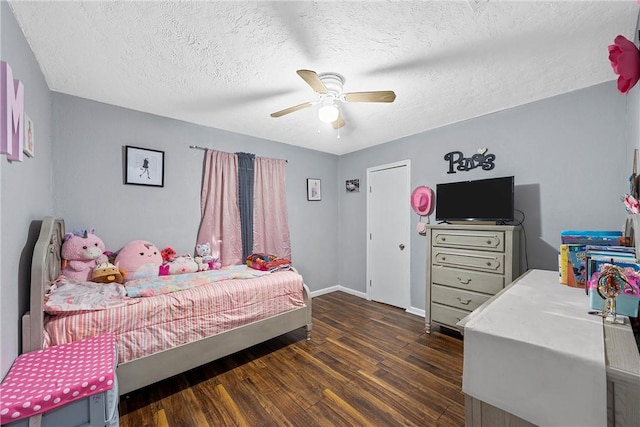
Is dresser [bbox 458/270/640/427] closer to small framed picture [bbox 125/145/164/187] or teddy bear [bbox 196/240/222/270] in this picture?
teddy bear [bbox 196/240/222/270]

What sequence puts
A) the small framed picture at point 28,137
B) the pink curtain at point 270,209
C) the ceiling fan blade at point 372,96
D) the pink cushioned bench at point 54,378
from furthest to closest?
the pink curtain at point 270,209, the ceiling fan blade at point 372,96, the small framed picture at point 28,137, the pink cushioned bench at point 54,378

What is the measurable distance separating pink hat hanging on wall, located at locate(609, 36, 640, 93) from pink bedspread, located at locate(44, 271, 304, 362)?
2.55 metres

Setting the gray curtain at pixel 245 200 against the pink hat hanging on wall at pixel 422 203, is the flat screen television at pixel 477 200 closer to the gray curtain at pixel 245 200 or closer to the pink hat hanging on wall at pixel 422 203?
the pink hat hanging on wall at pixel 422 203

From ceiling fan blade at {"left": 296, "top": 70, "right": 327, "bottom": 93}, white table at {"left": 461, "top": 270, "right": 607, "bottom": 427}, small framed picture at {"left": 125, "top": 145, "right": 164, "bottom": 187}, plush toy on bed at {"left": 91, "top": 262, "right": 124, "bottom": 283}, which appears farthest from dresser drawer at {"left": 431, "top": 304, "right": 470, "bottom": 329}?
small framed picture at {"left": 125, "top": 145, "right": 164, "bottom": 187}

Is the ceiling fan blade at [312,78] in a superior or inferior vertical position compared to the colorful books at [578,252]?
superior

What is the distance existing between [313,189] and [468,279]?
253 centimetres

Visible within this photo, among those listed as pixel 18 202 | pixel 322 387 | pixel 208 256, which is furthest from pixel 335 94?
pixel 322 387

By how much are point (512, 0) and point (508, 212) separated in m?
1.76

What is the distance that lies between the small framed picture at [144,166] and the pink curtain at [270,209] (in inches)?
44.4

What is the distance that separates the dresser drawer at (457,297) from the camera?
99.4 inches

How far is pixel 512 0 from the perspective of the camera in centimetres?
129

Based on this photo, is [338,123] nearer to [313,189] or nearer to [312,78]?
[312,78]

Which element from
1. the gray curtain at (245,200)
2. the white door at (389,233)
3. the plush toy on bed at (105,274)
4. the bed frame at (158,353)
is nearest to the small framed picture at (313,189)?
the white door at (389,233)

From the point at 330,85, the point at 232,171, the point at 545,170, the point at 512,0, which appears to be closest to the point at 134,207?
the point at 232,171
